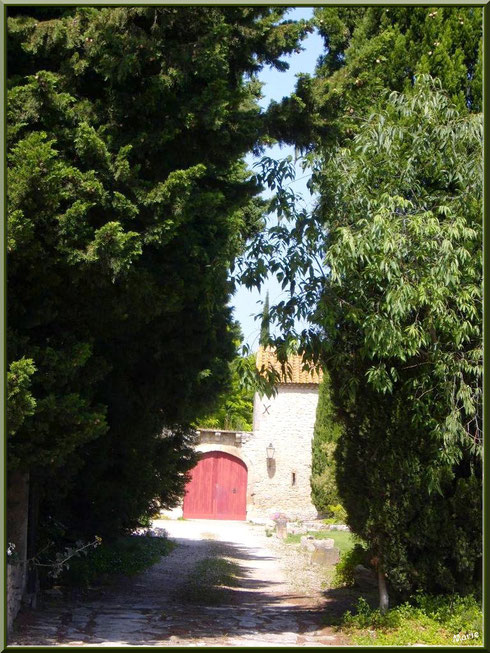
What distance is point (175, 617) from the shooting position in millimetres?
8609

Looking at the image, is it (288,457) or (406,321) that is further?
(288,457)

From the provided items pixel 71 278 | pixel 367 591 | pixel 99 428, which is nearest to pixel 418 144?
pixel 71 278

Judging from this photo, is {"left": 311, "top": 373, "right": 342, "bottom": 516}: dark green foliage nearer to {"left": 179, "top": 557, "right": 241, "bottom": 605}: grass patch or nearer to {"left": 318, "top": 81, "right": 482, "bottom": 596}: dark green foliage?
{"left": 179, "top": 557, "right": 241, "bottom": 605}: grass patch

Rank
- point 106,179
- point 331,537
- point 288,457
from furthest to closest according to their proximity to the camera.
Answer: point 288,457 → point 331,537 → point 106,179

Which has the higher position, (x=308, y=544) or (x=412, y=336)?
(x=412, y=336)

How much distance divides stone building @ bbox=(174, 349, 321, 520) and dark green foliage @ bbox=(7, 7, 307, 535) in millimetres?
18617

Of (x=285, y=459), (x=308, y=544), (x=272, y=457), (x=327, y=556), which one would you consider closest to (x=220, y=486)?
(x=272, y=457)

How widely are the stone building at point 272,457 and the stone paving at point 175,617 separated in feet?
41.8

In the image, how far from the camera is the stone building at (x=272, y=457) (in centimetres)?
2639

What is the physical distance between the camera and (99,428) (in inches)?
269

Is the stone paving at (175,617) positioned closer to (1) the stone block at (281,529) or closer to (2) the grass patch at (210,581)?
(2) the grass patch at (210,581)

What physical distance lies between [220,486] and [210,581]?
15546 millimetres

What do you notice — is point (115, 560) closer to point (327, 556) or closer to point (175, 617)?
point (327, 556)

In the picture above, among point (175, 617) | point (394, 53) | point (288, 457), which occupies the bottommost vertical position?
point (175, 617)
